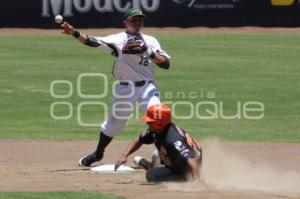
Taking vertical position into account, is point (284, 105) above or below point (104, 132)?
below

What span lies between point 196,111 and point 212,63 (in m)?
6.53

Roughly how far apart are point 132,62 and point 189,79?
10127 mm

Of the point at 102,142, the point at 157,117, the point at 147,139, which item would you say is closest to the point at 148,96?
the point at 102,142

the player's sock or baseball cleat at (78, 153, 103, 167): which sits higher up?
the player's sock

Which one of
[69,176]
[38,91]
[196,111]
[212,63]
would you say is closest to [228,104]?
[196,111]

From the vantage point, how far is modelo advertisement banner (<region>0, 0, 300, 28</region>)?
95.5ft

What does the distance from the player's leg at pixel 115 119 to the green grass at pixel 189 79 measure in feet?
9.19

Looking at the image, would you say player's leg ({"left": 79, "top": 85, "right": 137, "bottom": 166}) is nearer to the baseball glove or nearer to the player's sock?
the player's sock

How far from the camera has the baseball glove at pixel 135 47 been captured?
9.77 m

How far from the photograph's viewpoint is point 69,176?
9.71 m

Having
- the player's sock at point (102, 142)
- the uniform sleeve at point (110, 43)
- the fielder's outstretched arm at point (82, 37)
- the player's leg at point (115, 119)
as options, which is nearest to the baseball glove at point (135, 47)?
the uniform sleeve at point (110, 43)

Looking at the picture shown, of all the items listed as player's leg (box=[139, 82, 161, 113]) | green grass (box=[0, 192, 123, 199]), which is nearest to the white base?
player's leg (box=[139, 82, 161, 113])

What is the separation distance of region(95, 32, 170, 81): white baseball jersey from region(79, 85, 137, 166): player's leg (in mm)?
180

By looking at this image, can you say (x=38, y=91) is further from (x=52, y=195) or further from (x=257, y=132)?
(x=52, y=195)
